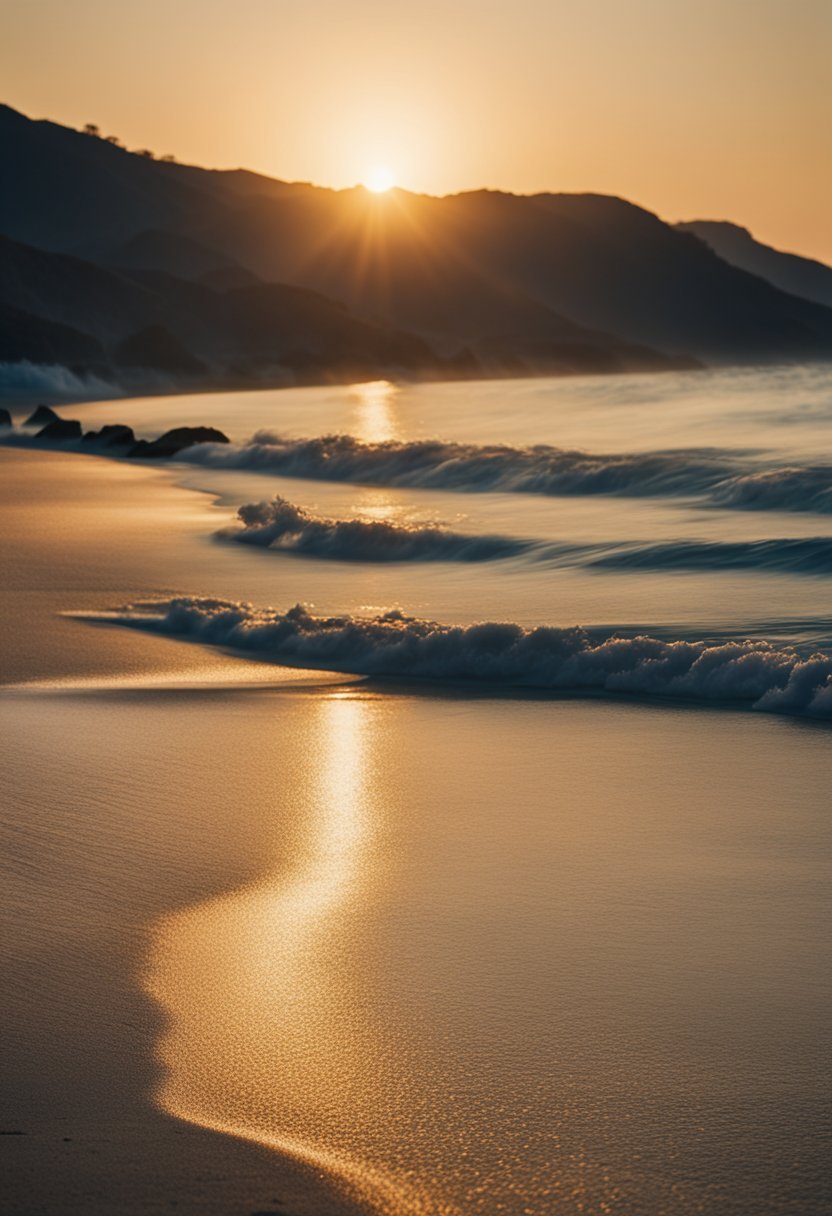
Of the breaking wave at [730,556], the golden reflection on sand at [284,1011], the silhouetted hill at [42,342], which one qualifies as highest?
the silhouetted hill at [42,342]

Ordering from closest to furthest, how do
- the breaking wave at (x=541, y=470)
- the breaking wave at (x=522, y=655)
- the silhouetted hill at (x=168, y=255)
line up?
the breaking wave at (x=522, y=655), the breaking wave at (x=541, y=470), the silhouetted hill at (x=168, y=255)

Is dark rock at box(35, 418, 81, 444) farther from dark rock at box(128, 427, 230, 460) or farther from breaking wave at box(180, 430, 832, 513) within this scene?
breaking wave at box(180, 430, 832, 513)

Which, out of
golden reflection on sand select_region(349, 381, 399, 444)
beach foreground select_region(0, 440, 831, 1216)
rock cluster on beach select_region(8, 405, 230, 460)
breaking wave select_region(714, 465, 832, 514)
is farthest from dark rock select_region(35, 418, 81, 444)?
beach foreground select_region(0, 440, 831, 1216)

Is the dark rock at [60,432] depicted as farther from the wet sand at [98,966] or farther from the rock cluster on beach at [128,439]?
the wet sand at [98,966]

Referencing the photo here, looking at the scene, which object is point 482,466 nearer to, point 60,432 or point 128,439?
point 128,439

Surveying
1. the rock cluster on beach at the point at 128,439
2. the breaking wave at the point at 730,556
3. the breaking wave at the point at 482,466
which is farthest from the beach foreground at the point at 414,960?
the rock cluster on beach at the point at 128,439

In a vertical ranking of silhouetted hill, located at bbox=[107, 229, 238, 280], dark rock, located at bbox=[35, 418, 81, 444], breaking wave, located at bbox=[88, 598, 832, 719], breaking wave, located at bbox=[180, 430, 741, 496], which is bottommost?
breaking wave, located at bbox=[88, 598, 832, 719]

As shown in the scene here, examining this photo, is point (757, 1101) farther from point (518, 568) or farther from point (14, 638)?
point (518, 568)
